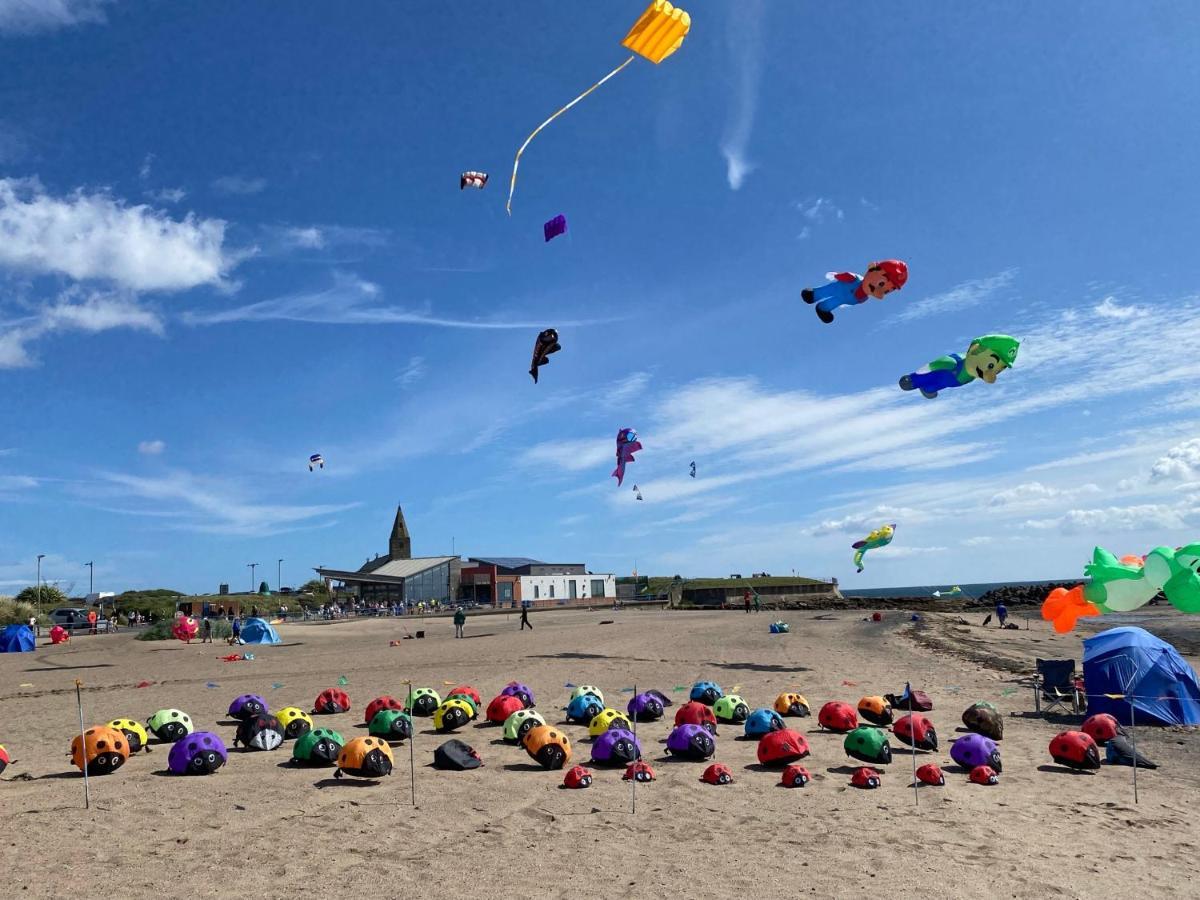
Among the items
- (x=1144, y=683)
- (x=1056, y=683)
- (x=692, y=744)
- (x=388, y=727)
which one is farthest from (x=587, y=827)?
(x=1056, y=683)

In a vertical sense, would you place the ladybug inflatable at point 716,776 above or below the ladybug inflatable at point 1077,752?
above

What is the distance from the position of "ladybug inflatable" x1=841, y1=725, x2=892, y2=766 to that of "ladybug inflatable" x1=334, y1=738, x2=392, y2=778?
6784mm

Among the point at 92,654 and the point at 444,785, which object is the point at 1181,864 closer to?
the point at 444,785

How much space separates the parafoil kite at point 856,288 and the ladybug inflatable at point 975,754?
413 inches

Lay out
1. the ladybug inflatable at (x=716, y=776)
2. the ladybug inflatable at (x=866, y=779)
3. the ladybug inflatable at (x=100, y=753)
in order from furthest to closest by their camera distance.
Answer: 1. the ladybug inflatable at (x=716, y=776)
2. the ladybug inflatable at (x=100, y=753)
3. the ladybug inflatable at (x=866, y=779)

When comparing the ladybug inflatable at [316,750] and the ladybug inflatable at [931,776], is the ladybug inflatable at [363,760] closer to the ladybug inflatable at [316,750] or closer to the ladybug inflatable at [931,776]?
the ladybug inflatable at [316,750]

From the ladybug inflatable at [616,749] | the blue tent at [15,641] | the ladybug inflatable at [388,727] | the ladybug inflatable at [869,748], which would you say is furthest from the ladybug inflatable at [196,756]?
the blue tent at [15,641]

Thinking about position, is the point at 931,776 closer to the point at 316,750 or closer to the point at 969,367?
the point at 316,750

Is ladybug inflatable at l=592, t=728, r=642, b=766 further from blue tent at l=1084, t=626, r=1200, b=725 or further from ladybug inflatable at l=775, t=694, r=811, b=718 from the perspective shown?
blue tent at l=1084, t=626, r=1200, b=725

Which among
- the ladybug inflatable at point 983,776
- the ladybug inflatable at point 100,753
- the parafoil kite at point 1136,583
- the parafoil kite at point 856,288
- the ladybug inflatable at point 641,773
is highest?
the parafoil kite at point 856,288

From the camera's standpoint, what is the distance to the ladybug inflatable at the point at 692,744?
485 inches

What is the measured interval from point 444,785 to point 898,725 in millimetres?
7273

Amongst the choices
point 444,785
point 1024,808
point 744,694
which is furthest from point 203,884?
point 744,694

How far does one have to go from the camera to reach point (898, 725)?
13164 millimetres
